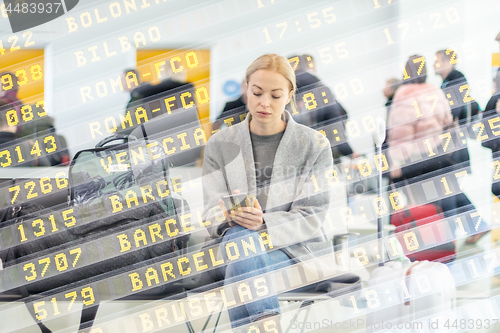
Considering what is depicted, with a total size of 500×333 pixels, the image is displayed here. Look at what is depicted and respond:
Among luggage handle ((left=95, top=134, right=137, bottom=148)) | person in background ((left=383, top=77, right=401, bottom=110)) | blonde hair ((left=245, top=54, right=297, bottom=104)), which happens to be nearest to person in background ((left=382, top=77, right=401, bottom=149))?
person in background ((left=383, top=77, right=401, bottom=110))

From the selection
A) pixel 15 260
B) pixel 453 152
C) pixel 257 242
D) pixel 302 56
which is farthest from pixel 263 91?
pixel 15 260

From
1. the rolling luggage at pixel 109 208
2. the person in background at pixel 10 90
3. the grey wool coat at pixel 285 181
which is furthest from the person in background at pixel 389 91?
the person in background at pixel 10 90

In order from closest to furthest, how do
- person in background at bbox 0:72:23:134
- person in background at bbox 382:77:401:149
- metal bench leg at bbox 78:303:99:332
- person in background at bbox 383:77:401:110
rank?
metal bench leg at bbox 78:303:99:332
person in background at bbox 0:72:23:134
person in background at bbox 382:77:401:149
person in background at bbox 383:77:401:110

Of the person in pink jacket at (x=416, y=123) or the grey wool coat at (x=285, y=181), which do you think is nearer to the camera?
the grey wool coat at (x=285, y=181)

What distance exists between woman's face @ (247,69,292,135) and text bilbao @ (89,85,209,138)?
9.5 inches

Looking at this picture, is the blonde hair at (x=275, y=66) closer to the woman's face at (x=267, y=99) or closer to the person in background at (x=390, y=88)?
the woman's face at (x=267, y=99)

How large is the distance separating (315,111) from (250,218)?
0.57m

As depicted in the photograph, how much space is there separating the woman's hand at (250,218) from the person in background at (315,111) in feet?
1.44

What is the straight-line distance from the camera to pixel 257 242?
1179 mm

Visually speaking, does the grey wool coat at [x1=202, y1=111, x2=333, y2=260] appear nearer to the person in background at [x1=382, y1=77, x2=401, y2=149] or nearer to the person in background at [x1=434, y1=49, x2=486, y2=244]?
the person in background at [x1=382, y1=77, x2=401, y2=149]

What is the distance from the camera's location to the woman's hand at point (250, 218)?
1.18 meters

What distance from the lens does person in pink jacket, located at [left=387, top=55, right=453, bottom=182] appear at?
1.38 meters
